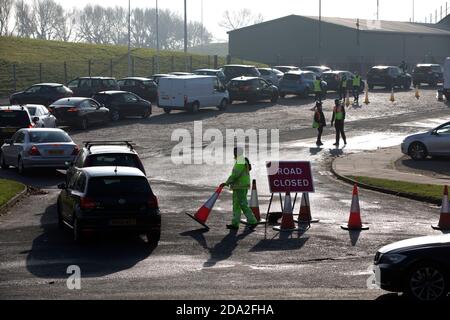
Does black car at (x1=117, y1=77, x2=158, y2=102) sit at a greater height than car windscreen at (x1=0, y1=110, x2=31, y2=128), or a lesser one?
greater

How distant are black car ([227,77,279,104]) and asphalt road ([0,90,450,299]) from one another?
20.3 m

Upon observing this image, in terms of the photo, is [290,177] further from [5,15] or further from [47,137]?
[5,15]

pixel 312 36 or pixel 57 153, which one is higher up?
pixel 312 36

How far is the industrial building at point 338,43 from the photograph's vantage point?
93188 mm

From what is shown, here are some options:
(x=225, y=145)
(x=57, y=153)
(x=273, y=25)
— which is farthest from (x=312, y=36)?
(x=57, y=153)

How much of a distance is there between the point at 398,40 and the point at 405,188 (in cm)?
7348

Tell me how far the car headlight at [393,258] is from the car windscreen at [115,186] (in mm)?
5976

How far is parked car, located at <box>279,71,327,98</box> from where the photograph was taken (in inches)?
2232

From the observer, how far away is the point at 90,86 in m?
51.9

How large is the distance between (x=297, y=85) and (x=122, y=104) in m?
14.8

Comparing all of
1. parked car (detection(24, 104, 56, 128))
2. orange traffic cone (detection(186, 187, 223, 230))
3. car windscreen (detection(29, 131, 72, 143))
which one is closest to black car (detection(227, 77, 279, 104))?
parked car (detection(24, 104, 56, 128))

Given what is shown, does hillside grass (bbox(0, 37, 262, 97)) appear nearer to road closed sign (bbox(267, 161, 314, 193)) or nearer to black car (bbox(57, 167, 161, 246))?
road closed sign (bbox(267, 161, 314, 193))
